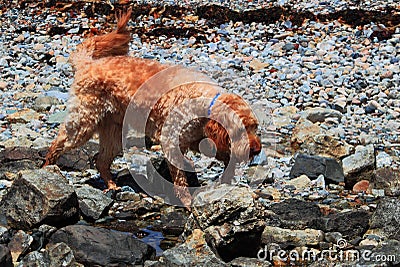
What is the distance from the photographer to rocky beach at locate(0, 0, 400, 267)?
554 centimetres

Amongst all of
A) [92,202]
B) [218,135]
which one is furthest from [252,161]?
[92,202]

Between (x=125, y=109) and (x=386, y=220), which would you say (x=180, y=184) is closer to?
(x=125, y=109)

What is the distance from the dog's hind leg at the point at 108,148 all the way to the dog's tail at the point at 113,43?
2.81 feet

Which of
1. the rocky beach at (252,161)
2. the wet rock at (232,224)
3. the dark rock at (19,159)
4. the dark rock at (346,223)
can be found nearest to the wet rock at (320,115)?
the rocky beach at (252,161)

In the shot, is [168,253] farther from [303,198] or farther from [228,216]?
[303,198]

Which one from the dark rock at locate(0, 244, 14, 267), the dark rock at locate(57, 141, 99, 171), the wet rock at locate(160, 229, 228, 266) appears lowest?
the dark rock at locate(57, 141, 99, 171)

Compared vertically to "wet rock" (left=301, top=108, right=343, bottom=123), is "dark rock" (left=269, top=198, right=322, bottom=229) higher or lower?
higher

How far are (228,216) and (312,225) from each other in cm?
107

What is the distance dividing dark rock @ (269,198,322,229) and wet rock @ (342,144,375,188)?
3.51 feet

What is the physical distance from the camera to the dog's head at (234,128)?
20.8 feet

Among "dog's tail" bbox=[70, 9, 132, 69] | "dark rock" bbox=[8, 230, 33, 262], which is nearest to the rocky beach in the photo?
"dark rock" bbox=[8, 230, 33, 262]

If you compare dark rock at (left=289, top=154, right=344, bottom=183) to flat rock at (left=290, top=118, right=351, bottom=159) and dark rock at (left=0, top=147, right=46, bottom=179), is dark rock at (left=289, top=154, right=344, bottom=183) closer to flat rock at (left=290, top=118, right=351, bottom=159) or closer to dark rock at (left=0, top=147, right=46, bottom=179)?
flat rock at (left=290, top=118, right=351, bottom=159)

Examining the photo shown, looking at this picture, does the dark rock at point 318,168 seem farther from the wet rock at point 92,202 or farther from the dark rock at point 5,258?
the dark rock at point 5,258

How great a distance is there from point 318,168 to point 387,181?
0.85m
